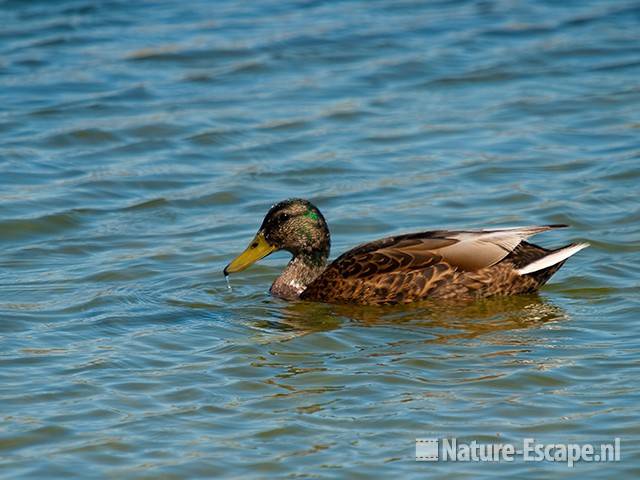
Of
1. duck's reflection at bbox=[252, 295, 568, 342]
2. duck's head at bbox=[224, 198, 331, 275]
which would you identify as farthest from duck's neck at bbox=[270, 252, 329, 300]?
duck's reflection at bbox=[252, 295, 568, 342]

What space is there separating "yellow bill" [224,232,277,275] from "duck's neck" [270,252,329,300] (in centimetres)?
20

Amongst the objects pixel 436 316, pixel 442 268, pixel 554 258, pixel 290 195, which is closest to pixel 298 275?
pixel 442 268

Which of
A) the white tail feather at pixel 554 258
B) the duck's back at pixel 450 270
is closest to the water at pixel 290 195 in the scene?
the duck's back at pixel 450 270

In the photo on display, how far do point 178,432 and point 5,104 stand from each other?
8.57 metres

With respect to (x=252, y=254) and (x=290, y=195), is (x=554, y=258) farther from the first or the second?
(x=290, y=195)

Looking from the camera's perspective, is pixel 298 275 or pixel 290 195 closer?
pixel 298 275

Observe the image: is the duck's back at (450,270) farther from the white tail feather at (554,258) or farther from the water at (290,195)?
the water at (290,195)

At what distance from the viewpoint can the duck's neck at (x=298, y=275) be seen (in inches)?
395

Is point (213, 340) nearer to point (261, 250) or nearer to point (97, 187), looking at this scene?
point (261, 250)

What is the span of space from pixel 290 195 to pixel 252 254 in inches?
91.4

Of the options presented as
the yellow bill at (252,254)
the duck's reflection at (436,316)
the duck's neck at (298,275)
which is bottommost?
the duck's reflection at (436,316)

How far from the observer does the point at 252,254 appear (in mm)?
10133

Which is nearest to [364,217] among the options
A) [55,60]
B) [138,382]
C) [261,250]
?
[261,250]

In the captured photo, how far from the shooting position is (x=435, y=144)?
532 inches
